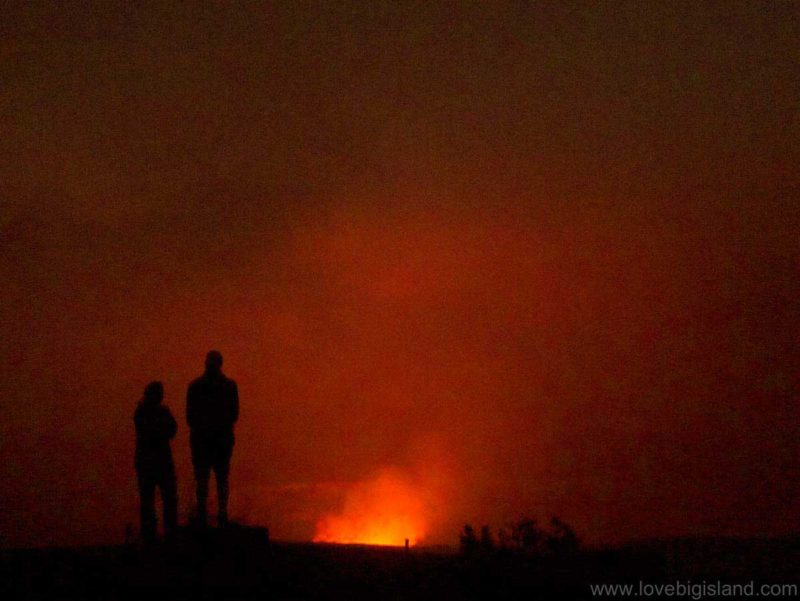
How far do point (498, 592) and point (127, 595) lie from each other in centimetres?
481

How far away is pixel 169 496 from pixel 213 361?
2.84 m

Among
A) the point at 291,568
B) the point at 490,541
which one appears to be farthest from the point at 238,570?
the point at 490,541

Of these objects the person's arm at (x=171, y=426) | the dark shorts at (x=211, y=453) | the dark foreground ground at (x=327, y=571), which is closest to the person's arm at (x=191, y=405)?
the dark shorts at (x=211, y=453)

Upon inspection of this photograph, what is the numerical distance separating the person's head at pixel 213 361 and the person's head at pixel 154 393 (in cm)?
121

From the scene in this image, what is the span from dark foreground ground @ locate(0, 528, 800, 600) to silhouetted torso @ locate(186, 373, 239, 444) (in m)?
1.52

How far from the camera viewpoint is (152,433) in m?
16.7

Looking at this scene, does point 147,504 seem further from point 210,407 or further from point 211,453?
point 210,407

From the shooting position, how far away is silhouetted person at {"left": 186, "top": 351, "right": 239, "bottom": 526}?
625 inches

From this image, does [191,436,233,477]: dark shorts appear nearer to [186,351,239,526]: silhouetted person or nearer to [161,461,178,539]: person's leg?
[186,351,239,526]: silhouetted person

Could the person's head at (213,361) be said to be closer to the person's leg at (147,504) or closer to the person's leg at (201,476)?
the person's leg at (201,476)

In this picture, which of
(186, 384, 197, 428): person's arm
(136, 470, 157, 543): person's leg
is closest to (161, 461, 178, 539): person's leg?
(136, 470, 157, 543): person's leg

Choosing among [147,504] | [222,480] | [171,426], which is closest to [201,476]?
[222,480]

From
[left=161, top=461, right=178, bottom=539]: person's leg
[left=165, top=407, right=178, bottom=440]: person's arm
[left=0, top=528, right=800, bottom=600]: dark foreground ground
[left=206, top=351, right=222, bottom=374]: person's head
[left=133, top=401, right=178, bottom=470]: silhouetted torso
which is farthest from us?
[left=161, top=461, right=178, bottom=539]: person's leg

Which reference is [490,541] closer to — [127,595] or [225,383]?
[225,383]
